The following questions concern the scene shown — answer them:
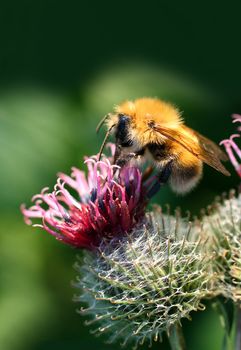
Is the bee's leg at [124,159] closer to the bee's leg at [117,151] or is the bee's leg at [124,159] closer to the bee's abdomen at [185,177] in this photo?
the bee's leg at [117,151]

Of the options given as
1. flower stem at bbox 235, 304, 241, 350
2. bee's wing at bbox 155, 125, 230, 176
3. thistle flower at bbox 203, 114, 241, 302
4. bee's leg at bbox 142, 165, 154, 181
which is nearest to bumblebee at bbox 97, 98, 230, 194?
bee's wing at bbox 155, 125, 230, 176

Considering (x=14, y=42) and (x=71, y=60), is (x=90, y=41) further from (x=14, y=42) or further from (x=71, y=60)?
(x=14, y=42)

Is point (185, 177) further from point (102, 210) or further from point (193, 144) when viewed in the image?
point (102, 210)

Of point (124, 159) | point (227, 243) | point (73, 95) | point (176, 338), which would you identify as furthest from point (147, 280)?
point (73, 95)

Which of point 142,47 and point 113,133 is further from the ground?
point 142,47

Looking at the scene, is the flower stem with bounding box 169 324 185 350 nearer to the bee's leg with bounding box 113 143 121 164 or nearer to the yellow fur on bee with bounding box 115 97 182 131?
the bee's leg with bounding box 113 143 121 164

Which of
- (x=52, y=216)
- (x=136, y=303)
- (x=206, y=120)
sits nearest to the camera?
(x=136, y=303)

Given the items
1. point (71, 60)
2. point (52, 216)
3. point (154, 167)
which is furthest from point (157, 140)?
point (71, 60)
